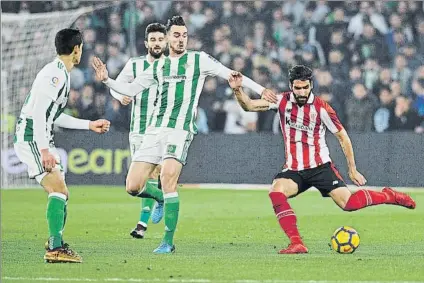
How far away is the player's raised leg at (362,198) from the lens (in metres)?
10.2

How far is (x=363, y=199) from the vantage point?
Answer: 10.3 metres

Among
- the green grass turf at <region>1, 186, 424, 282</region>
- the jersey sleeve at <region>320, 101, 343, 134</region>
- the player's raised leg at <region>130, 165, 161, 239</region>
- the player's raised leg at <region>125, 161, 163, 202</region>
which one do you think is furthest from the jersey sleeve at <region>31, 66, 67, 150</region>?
the player's raised leg at <region>130, 165, 161, 239</region>

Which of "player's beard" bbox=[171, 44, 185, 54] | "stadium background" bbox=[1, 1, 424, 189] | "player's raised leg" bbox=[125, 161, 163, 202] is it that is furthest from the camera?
"stadium background" bbox=[1, 1, 424, 189]

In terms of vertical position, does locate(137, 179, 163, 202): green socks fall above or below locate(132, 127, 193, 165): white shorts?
below

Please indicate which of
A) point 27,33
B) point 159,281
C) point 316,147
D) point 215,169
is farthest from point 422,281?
point 27,33

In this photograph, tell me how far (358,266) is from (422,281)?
0.88 metres

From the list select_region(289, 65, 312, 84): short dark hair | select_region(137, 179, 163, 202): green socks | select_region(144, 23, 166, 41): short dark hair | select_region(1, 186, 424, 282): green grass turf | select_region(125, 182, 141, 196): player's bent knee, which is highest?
select_region(144, 23, 166, 41): short dark hair

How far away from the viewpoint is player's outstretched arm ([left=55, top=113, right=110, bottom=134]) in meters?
9.15

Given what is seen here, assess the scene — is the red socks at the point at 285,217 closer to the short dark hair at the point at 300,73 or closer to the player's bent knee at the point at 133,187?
→ the short dark hair at the point at 300,73

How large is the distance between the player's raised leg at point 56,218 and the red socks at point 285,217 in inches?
71.3

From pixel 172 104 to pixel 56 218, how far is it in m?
1.82

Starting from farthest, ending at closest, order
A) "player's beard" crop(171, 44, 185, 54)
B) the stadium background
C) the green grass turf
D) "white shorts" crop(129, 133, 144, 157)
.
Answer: the stadium background < "white shorts" crop(129, 133, 144, 157) < "player's beard" crop(171, 44, 185, 54) < the green grass turf

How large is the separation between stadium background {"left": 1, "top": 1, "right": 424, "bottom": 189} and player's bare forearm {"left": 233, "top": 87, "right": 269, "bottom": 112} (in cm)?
884

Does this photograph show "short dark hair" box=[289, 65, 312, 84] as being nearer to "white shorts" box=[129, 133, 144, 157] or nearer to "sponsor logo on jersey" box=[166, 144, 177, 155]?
"sponsor logo on jersey" box=[166, 144, 177, 155]
